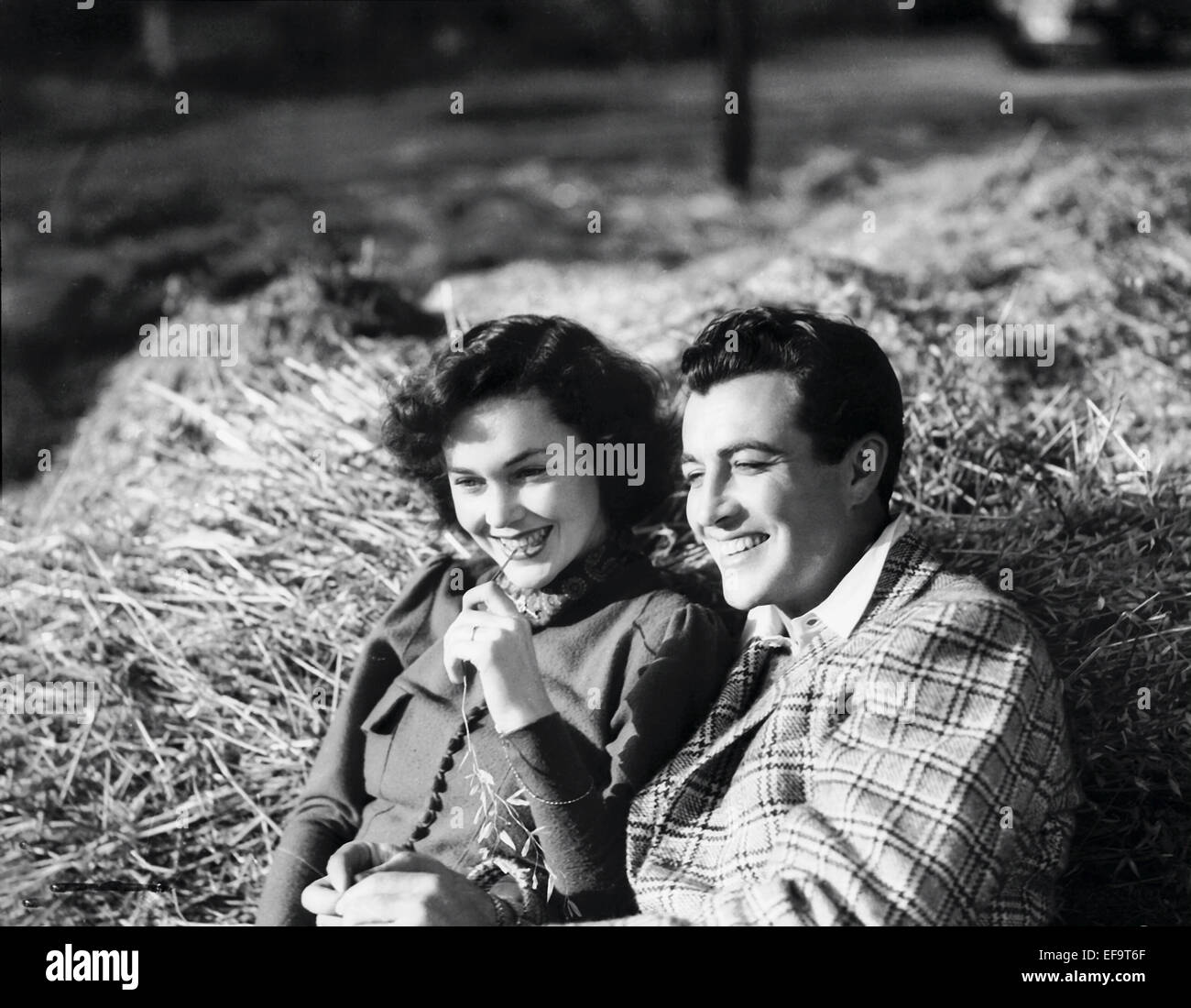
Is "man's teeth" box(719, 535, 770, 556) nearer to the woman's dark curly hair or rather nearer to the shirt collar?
the shirt collar

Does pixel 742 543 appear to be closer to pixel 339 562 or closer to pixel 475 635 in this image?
pixel 475 635

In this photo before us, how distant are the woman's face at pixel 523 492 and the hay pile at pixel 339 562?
398mm

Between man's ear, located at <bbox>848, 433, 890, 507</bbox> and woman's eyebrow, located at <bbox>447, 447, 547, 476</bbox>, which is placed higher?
woman's eyebrow, located at <bbox>447, 447, 547, 476</bbox>

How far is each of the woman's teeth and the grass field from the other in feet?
1.32

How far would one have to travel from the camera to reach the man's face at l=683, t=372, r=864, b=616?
207 centimetres

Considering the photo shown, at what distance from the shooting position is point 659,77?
6.93m

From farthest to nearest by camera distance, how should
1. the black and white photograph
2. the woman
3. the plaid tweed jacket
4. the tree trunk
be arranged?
the tree trunk → the woman → the black and white photograph → the plaid tweed jacket

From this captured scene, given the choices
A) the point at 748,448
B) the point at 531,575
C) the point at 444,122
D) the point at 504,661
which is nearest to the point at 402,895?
the point at 504,661

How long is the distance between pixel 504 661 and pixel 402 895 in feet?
1.10

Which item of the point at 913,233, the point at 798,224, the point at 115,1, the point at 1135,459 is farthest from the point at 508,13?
the point at 1135,459

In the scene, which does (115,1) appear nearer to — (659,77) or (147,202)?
(147,202)

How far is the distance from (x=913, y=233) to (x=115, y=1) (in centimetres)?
430

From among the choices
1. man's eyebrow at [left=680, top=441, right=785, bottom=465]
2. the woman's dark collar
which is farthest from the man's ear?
the woman's dark collar

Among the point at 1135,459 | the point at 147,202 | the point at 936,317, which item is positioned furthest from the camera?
the point at 147,202
